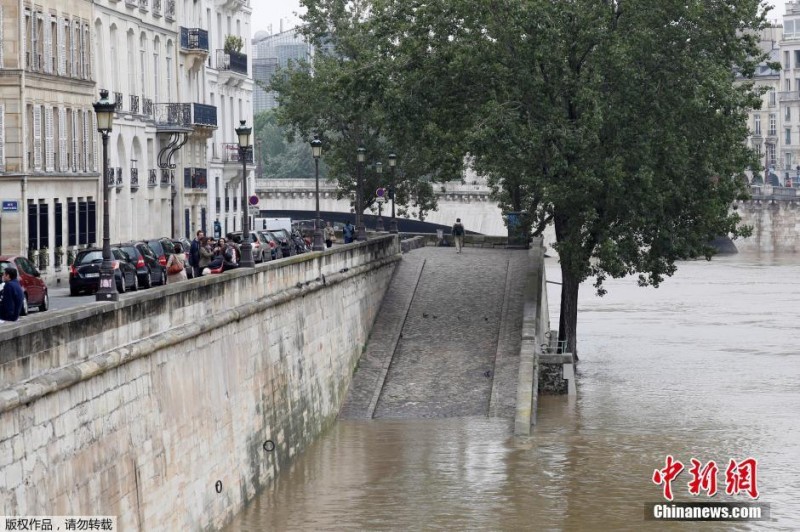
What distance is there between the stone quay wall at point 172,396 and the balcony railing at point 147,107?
2404cm

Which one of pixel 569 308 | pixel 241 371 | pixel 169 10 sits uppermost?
pixel 169 10

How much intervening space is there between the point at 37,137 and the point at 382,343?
12.2 metres

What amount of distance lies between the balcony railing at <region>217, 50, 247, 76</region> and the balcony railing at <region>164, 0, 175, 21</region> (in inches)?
421

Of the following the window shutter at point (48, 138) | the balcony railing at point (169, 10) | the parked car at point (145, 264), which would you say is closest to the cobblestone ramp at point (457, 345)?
the parked car at point (145, 264)

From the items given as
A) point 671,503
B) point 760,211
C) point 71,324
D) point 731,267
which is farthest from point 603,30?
point 760,211

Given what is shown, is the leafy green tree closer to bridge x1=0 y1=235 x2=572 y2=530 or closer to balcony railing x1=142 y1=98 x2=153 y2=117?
bridge x1=0 y1=235 x2=572 y2=530

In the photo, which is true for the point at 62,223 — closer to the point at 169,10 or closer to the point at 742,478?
the point at 169,10

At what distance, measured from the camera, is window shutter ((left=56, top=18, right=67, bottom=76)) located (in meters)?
55.1

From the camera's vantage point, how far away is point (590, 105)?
49.2m

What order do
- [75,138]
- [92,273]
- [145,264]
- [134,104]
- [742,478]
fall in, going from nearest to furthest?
[742,478]
[92,273]
[145,264]
[75,138]
[134,104]

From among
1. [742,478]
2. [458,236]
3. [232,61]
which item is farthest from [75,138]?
[232,61]

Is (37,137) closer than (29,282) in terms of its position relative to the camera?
No

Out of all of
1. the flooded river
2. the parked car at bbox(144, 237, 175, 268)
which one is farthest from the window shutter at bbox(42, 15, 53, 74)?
the flooded river

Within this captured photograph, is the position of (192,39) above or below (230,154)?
above
